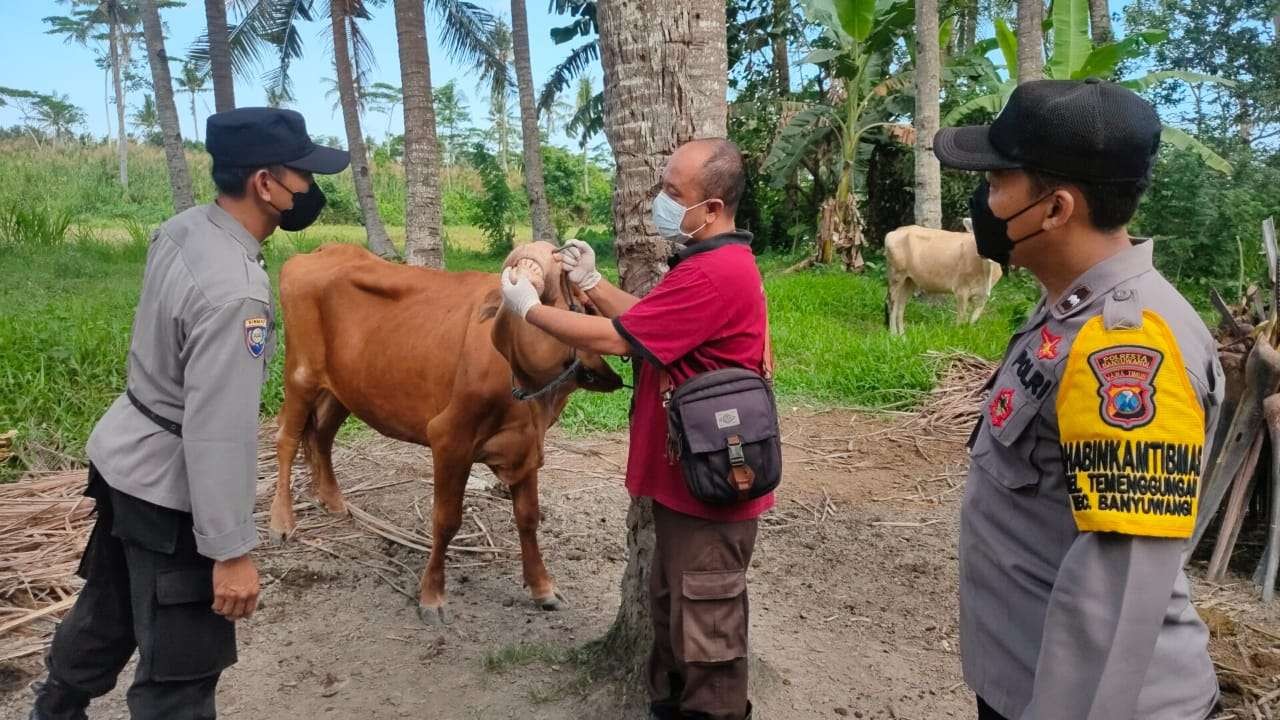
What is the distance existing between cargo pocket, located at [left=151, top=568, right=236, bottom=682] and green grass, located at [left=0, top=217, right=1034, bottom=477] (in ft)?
14.7

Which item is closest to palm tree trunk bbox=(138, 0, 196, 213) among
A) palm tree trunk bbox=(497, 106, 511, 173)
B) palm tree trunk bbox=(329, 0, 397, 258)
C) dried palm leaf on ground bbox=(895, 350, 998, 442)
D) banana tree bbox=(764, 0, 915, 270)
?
palm tree trunk bbox=(329, 0, 397, 258)

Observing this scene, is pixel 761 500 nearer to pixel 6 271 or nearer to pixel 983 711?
pixel 983 711

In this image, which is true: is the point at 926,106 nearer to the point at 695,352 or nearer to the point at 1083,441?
the point at 695,352

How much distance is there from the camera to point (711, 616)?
8.75ft

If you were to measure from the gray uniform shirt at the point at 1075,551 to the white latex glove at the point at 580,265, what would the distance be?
135 cm

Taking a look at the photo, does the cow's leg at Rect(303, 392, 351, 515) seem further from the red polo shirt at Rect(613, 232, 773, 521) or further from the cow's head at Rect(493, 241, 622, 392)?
the red polo shirt at Rect(613, 232, 773, 521)

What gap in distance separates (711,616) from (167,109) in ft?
56.5

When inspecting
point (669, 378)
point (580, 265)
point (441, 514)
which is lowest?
point (441, 514)

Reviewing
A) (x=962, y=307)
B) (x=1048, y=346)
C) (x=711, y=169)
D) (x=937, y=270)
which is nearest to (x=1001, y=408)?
(x=1048, y=346)

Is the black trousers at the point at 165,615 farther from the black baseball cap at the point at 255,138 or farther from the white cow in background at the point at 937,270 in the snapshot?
the white cow in background at the point at 937,270

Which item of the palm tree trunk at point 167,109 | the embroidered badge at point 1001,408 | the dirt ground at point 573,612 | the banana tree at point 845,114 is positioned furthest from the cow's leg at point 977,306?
the palm tree trunk at point 167,109

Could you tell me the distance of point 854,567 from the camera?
4906 millimetres

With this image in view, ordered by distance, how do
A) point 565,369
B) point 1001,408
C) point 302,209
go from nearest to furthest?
point 1001,408
point 302,209
point 565,369

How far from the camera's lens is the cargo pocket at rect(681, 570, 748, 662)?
104 inches
